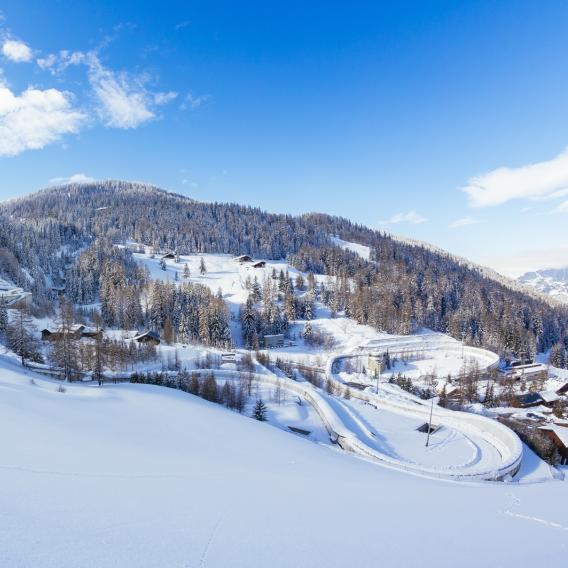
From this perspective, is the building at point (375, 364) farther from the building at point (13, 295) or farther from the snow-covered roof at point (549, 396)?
the building at point (13, 295)

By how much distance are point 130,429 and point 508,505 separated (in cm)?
1159

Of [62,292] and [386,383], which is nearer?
[386,383]

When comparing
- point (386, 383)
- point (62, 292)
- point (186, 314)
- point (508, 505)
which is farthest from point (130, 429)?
point (62, 292)

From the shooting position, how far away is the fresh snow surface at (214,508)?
13.5 ft

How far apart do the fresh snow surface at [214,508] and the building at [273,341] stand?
5202 cm

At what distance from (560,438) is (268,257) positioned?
104 meters

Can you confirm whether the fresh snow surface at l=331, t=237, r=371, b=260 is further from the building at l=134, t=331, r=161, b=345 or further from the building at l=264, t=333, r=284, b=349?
the building at l=134, t=331, r=161, b=345

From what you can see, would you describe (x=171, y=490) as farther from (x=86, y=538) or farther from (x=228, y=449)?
(x=228, y=449)

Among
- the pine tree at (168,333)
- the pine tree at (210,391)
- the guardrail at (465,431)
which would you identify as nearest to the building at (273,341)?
the pine tree at (168,333)

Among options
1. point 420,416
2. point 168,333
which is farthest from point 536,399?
point 168,333

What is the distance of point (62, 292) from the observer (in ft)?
260

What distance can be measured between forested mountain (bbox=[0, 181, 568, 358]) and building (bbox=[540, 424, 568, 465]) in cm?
4192

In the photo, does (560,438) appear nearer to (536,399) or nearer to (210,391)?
(536,399)

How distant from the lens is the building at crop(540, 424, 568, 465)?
2655 centimetres
